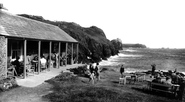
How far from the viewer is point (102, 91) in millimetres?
9062

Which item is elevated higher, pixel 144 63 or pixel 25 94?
pixel 25 94

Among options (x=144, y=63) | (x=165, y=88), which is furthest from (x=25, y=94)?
(x=144, y=63)

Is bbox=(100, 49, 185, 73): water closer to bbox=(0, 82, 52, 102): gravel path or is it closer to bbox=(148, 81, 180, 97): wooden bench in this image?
bbox=(148, 81, 180, 97): wooden bench

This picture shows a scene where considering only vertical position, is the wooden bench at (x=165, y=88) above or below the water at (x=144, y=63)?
above

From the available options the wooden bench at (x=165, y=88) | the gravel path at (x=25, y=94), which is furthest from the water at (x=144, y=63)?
the gravel path at (x=25, y=94)

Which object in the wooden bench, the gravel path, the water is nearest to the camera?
the gravel path

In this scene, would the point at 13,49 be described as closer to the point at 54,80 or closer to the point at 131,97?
the point at 54,80

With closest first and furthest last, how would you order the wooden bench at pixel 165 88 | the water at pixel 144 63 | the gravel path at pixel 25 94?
the gravel path at pixel 25 94
the wooden bench at pixel 165 88
the water at pixel 144 63

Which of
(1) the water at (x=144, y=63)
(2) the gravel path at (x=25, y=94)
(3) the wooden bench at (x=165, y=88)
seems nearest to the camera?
(2) the gravel path at (x=25, y=94)

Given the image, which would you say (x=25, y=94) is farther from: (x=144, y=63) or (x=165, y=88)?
(x=144, y=63)

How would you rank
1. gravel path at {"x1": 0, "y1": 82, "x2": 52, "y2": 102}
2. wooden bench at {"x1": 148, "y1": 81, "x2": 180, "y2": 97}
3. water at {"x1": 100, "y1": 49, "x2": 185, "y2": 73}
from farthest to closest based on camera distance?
water at {"x1": 100, "y1": 49, "x2": 185, "y2": 73} < wooden bench at {"x1": 148, "y1": 81, "x2": 180, "y2": 97} < gravel path at {"x1": 0, "y1": 82, "x2": 52, "y2": 102}

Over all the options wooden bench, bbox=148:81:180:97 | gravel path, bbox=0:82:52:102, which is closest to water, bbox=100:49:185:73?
wooden bench, bbox=148:81:180:97

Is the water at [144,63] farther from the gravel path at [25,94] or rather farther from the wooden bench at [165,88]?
the gravel path at [25,94]

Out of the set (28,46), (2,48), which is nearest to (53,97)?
(2,48)
